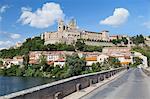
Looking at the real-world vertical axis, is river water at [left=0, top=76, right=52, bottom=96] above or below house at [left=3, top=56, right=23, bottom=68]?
below

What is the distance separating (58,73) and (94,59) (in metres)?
54.2

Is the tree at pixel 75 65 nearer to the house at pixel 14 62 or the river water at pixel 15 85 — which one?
the river water at pixel 15 85

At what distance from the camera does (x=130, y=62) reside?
630ft

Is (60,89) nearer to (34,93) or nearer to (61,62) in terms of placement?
(34,93)

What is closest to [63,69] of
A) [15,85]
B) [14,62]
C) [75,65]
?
[75,65]

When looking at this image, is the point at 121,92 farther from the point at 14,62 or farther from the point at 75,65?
the point at 14,62

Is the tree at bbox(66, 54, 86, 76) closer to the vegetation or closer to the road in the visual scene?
the vegetation

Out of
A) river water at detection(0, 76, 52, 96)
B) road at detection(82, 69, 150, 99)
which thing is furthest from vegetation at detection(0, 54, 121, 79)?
road at detection(82, 69, 150, 99)

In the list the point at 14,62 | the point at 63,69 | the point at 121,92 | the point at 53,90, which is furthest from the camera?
the point at 14,62

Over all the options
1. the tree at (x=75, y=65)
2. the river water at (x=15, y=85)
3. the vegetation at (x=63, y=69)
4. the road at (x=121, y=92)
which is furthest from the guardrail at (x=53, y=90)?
the tree at (x=75, y=65)

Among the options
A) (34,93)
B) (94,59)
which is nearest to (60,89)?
(34,93)

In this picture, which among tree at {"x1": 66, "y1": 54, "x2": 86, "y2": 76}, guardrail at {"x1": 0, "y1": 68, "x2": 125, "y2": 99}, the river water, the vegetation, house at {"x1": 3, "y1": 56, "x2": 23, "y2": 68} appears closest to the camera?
guardrail at {"x1": 0, "y1": 68, "x2": 125, "y2": 99}

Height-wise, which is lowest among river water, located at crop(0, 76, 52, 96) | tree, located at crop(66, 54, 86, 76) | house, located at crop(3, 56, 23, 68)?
river water, located at crop(0, 76, 52, 96)

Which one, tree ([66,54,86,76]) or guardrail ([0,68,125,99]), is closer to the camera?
guardrail ([0,68,125,99])
